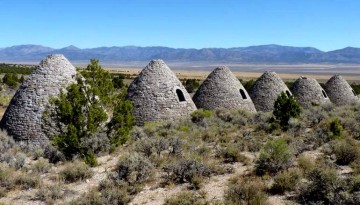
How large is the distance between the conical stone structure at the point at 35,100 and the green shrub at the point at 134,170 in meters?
5.42

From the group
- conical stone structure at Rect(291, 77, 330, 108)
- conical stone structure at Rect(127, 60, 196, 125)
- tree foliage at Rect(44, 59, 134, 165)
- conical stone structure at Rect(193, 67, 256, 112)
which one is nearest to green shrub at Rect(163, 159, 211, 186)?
tree foliage at Rect(44, 59, 134, 165)

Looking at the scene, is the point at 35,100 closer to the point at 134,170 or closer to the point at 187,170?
the point at 134,170

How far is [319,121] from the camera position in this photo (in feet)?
65.7

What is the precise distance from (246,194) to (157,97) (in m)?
10.7

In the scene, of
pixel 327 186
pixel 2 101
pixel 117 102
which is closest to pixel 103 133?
pixel 117 102

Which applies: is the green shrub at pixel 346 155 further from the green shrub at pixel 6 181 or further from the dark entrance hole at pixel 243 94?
the dark entrance hole at pixel 243 94

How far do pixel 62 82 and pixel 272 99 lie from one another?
12837mm

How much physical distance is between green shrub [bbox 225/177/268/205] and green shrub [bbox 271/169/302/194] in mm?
338

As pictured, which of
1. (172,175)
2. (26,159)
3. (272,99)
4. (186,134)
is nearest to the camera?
(172,175)

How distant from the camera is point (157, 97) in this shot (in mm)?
19500

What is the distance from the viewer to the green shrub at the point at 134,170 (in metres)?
11.6

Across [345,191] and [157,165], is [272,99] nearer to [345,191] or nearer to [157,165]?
[157,165]

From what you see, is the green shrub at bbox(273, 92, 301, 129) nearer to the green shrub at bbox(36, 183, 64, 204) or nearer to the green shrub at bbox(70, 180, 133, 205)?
the green shrub at bbox(70, 180, 133, 205)

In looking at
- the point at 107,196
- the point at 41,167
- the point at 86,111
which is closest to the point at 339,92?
the point at 86,111
